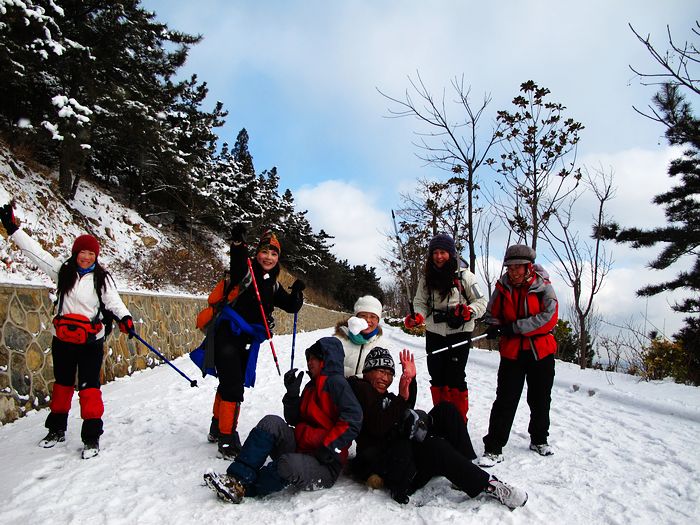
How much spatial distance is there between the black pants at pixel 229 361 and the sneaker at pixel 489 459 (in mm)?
1788

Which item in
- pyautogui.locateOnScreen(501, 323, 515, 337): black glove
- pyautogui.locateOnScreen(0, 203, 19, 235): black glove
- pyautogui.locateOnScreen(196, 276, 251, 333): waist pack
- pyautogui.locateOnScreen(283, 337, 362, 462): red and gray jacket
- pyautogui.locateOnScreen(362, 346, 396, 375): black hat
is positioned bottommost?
pyautogui.locateOnScreen(283, 337, 362, 462): red and gray jacket

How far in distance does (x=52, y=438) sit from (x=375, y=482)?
2.46m

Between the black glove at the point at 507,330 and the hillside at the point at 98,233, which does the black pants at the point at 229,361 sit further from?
the hillside at the point at 98,233

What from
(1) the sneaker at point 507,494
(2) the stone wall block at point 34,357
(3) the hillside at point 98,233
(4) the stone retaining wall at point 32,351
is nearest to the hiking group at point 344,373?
(1) the sneaker at point 507,494

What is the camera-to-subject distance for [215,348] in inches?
130

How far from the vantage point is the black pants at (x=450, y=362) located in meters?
3.62

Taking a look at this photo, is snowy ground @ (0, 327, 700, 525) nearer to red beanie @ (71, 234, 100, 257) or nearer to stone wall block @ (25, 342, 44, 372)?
stone wall block @ (25, 342, 44, 372)

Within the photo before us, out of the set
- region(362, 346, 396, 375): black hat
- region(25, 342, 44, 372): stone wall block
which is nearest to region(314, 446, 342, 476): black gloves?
region(362, 346, 396, 375): black hat

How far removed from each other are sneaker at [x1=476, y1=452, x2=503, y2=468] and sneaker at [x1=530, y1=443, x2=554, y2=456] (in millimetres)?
362

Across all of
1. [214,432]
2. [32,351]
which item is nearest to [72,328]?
[214,432]

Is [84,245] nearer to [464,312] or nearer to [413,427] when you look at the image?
[413,427]

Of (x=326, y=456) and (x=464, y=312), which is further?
(x=464, y=312)

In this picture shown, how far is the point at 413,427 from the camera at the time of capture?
255 cm

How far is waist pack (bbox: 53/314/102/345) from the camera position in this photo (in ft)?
10.4
